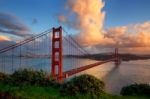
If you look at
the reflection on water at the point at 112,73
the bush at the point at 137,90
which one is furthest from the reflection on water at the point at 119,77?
the bush at the point at 137,90

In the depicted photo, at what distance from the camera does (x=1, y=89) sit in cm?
1113

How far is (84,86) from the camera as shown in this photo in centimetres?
1057

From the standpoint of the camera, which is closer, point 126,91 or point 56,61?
point 126,91

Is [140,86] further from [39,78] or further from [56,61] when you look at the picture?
[56,61]

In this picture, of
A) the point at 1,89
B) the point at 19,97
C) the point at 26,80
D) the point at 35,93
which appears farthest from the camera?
the point at 26,80

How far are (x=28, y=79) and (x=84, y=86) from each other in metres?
3.05

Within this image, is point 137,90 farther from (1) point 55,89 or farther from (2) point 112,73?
(2) point 112,73

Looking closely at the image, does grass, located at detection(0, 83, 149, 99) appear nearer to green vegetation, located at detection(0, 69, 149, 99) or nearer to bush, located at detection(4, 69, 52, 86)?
green vegetation, located at detection(0, 69, 149, 99)

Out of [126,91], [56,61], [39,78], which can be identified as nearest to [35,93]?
[39,78]

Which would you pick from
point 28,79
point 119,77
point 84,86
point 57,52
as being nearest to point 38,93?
point 84,86

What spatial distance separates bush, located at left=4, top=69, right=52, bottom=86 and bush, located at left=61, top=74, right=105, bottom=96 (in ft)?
6.40

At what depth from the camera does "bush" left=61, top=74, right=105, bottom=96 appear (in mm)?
10469

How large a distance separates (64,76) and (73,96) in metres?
23.7

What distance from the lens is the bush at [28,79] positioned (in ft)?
40.1
